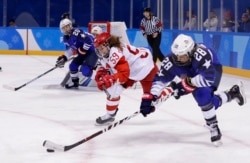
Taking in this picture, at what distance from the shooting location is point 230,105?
507 centimetres

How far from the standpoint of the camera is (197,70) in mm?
3145

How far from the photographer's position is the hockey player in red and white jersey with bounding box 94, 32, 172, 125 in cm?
352

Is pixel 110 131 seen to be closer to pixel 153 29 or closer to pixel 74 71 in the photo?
pixel 74 71

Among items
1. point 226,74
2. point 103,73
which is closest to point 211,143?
point 103,73

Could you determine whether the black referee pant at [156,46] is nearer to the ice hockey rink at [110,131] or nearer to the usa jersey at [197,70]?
the ice hockey rink at [110,131]

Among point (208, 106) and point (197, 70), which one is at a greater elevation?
point (197, 70)

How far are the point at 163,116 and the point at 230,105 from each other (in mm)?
926

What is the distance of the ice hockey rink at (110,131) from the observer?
9.87 ft

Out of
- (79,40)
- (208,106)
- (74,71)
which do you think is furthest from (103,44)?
(74,71)

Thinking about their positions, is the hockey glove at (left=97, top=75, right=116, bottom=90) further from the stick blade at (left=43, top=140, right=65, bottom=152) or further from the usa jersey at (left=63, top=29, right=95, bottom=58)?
the usa jersey at (left=63, top=29, right=95, bottom=58)

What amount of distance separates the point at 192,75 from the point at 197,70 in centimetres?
12

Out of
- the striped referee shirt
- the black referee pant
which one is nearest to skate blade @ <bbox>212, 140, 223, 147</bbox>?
the black referee pant

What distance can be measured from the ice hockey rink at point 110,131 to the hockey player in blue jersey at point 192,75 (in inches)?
10.0

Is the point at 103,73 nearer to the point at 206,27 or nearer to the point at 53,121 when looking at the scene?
the point at 53,121
